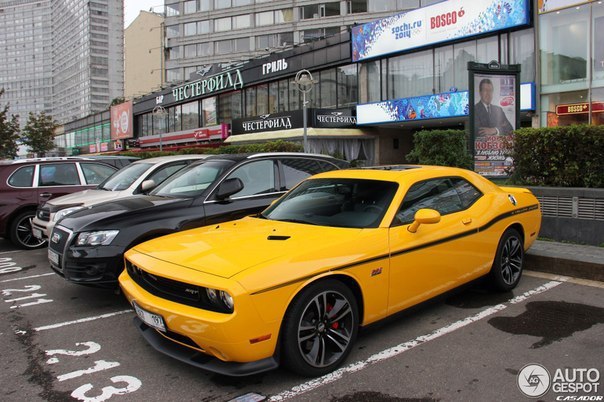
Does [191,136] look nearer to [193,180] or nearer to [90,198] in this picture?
[90,198]

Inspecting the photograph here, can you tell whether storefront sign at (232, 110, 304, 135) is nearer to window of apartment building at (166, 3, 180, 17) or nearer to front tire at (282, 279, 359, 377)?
front tire at (282, 279, 359, 377)

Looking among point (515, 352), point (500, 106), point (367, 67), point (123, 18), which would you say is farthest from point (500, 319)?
point (123, 18)

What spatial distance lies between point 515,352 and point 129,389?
2935 millimetres

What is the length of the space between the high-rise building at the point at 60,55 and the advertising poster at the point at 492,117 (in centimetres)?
12349

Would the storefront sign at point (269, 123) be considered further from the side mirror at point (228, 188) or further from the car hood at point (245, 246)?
the car hood at point (245, 246)

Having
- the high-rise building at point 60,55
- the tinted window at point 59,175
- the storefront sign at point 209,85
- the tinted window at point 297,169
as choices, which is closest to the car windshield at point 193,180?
the tinted window at point 297,169

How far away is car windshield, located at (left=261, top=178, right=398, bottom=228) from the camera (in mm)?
4238

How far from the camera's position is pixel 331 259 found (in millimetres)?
3578

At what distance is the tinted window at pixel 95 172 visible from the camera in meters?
10.0

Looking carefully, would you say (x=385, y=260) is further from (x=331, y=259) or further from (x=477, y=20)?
(x=477, y=20)

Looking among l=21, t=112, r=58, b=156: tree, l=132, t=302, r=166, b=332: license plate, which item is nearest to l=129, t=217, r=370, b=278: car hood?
l=132, t=302, r=166, b=332: license plate

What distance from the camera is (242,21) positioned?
186 ft

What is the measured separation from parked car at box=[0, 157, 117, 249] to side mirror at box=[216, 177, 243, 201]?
474 centimetres

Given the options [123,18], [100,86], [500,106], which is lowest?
[500,106]
